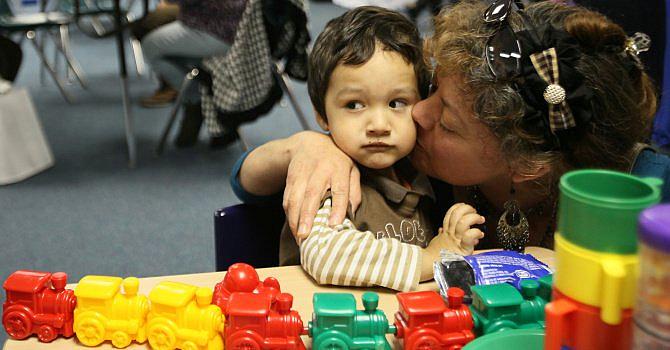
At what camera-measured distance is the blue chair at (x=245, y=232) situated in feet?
4.23

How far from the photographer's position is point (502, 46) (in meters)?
1.00

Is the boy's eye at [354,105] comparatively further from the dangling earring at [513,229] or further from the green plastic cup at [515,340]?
the green plastic cup at [515,340]

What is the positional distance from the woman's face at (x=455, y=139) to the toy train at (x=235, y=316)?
1.10ft

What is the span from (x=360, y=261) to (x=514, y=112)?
0.99ft

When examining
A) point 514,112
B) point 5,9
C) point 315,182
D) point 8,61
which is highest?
point 514,112

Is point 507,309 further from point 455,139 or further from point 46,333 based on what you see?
point 46,333

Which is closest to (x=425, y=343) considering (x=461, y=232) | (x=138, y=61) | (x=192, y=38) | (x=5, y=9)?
(x=461, y=232)

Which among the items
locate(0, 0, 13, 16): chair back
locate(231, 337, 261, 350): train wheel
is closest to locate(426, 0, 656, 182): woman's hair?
locate(231, 337, 261, 350): train wheel

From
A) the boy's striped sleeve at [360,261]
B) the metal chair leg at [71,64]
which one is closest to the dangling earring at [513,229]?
the boy's striped sleeve at [360,261]

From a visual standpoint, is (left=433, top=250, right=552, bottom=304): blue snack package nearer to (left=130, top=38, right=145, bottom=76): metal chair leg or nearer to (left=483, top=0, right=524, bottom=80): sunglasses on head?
(left=483, top=0, right=524, bottom=80): sunglasses on head

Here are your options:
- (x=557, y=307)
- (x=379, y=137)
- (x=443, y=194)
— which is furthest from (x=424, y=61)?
(x=557, y=307)

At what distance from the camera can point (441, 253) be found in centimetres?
97

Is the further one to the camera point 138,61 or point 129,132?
point 138,61

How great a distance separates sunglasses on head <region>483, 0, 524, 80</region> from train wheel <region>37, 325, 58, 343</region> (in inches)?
25.6
